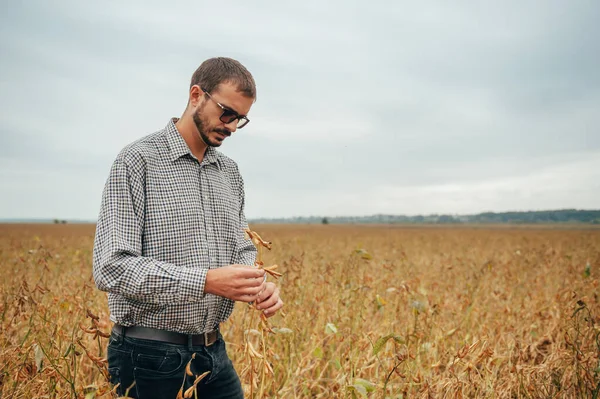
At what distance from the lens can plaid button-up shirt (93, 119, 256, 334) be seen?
1.39m

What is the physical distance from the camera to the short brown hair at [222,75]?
168 cm

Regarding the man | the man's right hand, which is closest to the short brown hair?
the man

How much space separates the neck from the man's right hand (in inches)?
25.1

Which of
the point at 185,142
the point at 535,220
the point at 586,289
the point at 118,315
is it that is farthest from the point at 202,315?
the point at 535,220

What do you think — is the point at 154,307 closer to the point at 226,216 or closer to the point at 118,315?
the point at 118,315

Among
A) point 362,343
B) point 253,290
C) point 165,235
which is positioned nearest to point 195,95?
point 165,235

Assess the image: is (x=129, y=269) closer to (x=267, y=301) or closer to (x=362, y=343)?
(x=267, y=301)

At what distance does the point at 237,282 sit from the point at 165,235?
0.44 metres

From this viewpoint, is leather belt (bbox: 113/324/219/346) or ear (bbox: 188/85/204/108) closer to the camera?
leather belt (bbox: 113/324/219/346)

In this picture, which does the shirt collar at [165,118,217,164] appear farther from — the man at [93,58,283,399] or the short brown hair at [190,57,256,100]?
the short brown hair at [190,57,256,100]

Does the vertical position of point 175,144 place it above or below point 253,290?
above

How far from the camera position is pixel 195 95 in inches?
67.6

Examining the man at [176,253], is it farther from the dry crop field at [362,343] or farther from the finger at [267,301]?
the dry crop field at [362,343]

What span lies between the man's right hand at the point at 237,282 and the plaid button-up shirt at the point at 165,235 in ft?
0.16
